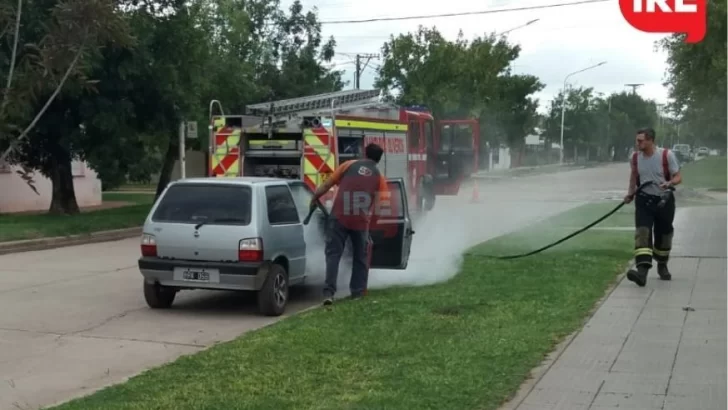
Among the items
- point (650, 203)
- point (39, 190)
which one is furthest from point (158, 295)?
point (39, 190)

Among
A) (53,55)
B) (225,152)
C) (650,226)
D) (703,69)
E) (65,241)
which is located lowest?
(65,241)

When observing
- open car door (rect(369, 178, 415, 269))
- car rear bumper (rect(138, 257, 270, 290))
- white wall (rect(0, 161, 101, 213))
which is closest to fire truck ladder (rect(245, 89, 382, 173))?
open car door (rect(369, 178, 415, 269))

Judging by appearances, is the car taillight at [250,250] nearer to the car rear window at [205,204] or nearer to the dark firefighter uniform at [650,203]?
the car rear window at [205,204]

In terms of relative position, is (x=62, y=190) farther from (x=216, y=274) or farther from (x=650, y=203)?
(x=650, y=203)

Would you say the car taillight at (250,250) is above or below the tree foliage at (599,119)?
below

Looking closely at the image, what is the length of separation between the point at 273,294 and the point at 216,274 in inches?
25.5

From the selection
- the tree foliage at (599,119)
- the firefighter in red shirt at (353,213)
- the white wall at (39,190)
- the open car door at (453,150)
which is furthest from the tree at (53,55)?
the tree foliage at (599,119)

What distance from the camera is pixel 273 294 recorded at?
9.87 metres

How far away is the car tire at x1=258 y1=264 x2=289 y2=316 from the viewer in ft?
32.2

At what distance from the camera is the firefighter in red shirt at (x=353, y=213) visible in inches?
401

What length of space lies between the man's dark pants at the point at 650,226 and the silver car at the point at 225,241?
12.3 ft

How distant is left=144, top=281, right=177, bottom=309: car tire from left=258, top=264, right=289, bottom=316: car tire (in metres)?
1.20

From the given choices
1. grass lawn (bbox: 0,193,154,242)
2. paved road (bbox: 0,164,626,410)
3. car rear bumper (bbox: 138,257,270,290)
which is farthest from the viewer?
grass lawn (bbox: 0,193,154,242)

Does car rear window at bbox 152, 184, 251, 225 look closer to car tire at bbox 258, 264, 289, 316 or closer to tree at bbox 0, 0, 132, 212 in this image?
car tire at bbox 258, 264, 289, 316
